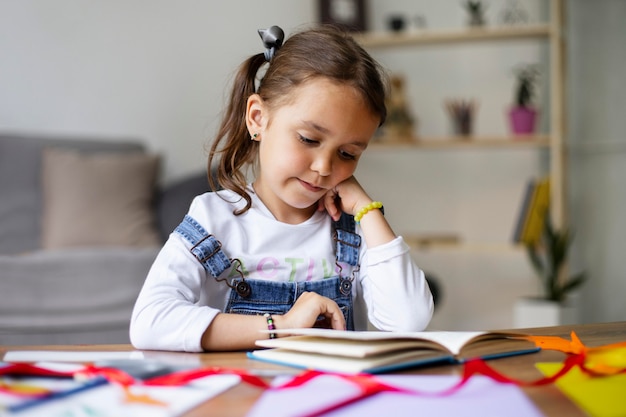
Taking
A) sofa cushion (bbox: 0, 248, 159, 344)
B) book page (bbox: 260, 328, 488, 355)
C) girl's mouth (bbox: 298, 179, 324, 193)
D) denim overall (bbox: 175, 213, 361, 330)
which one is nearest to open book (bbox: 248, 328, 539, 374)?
book page (bbox: 260, 328, 488, 355)

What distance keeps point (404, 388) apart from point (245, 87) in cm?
77

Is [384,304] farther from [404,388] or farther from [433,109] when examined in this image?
[433,109]

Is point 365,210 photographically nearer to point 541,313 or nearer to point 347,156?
point 347,156

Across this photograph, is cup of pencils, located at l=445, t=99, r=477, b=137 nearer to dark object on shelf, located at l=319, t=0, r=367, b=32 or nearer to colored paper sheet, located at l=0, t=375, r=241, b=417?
dark object on shelf, located at l=319, t=0, r=367, b=32

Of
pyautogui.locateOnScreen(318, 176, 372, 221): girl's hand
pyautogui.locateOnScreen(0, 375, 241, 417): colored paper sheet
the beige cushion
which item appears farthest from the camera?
the beige cushion

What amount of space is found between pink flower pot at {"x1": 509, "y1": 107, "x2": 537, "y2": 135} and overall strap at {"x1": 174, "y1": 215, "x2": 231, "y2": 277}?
2422 mm

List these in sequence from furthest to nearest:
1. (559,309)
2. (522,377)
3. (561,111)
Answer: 1. (561,111)
2. (559,309)
3. (522,377)

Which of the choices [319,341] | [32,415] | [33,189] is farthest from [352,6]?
[32,415]

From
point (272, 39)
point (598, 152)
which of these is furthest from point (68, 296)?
point (598, 152)

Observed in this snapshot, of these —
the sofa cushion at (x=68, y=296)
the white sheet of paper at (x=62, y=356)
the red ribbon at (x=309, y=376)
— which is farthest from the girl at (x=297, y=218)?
the sofa cushion at (x=68, y=296)

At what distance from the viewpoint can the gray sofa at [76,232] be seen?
2510mm

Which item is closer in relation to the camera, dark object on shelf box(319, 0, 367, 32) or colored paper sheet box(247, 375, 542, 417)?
colored paper sheet box(247, 375, 542, 417)

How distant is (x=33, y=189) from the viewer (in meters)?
3.11

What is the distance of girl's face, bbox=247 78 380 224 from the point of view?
111cm
